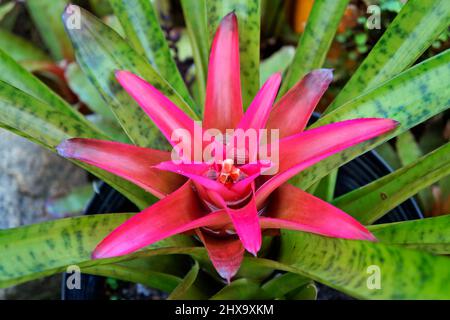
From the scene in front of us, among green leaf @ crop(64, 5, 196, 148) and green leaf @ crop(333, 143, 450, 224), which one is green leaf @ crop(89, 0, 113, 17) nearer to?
green leaf @ crop(64, 5, 196, 148)

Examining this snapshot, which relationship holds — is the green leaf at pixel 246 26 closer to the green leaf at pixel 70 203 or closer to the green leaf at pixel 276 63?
the green leaf at pixel 276 63

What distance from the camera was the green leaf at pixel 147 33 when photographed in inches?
33.5

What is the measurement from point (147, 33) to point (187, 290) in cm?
41

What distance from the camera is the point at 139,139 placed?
2.55 ft

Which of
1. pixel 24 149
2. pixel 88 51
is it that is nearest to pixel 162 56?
pixel 88 51

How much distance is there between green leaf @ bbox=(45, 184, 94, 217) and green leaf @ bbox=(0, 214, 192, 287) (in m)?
0.65

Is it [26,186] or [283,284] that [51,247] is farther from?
[26,186]

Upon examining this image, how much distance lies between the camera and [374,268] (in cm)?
54

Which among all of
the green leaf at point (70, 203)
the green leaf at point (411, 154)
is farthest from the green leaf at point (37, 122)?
the green leaf at point (411, 154)

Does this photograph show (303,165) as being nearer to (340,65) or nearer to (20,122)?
(20,122)

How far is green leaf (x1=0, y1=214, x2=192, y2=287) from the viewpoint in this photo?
62 centimetres
